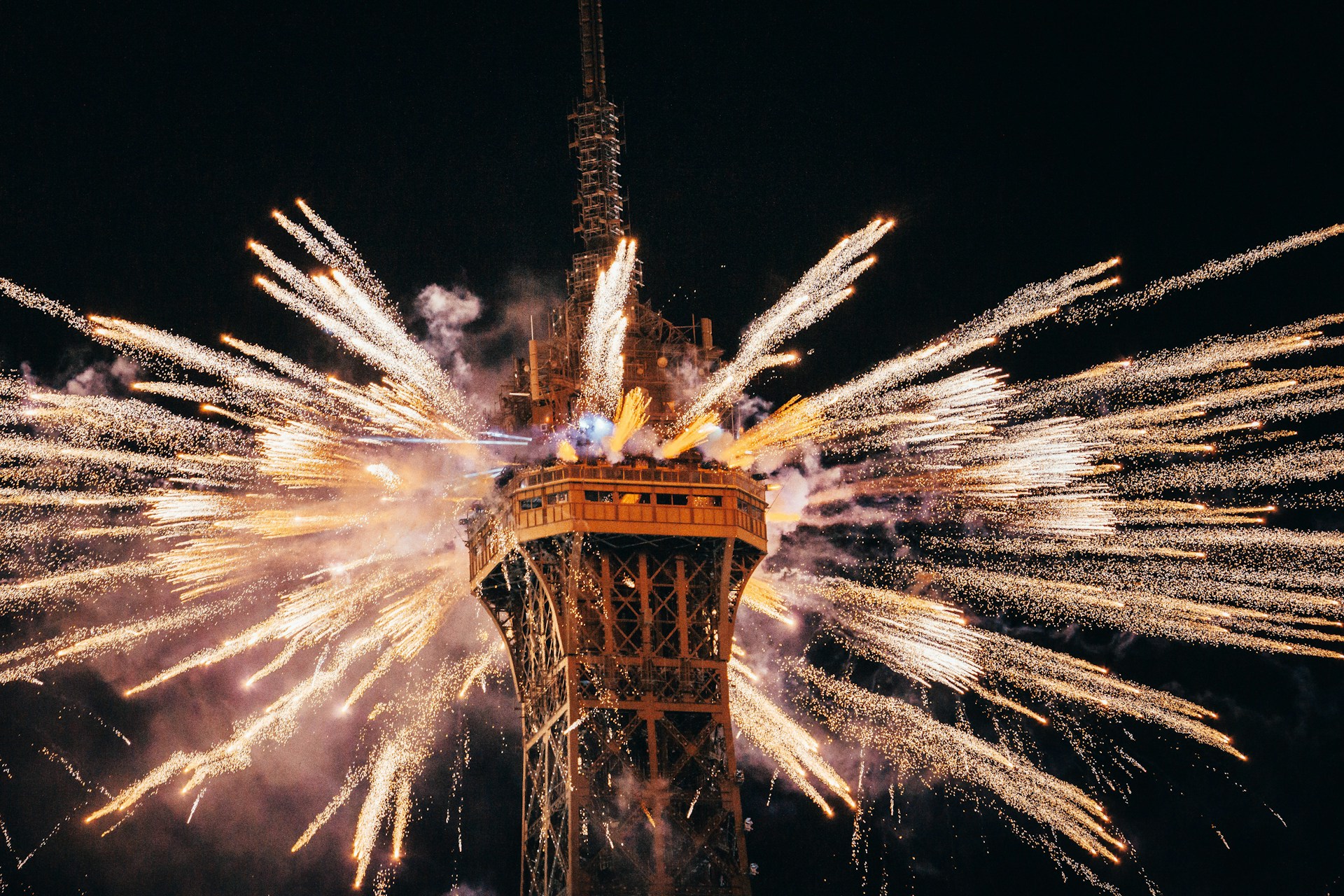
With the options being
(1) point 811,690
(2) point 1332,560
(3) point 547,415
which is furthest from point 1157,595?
(3) point 547,415

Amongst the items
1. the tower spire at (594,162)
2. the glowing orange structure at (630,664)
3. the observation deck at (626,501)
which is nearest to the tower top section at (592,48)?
the tower spire at (594,162)

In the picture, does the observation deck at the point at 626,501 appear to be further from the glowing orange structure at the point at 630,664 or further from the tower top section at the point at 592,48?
the tower top section at the point at 592,48

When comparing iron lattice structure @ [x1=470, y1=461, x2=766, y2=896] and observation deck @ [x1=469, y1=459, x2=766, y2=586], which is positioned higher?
observation deck @ [x1=469, y1=459, x2=766, y2=586]

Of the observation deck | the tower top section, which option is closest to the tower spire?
the tower top section

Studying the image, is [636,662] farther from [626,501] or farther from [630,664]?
[626,501]

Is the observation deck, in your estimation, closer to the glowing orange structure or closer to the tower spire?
the glowing orange structure

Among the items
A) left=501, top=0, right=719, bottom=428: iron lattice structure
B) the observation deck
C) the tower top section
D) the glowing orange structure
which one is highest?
the tower top section
